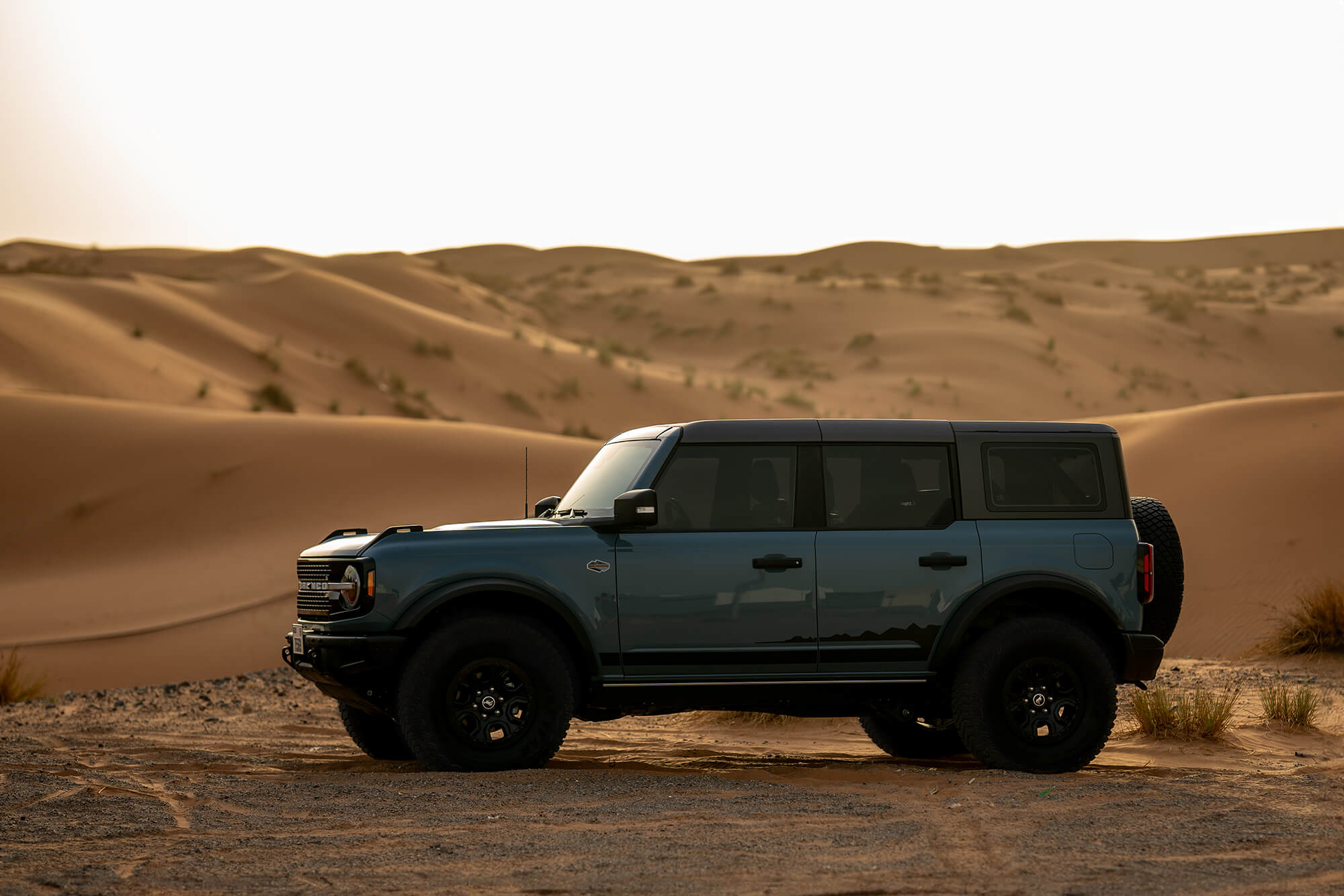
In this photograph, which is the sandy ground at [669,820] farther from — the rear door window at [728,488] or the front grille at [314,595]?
the rear door window at [728,488]

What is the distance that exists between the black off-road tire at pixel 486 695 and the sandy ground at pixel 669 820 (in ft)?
0.63

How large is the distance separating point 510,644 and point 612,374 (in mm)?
37829

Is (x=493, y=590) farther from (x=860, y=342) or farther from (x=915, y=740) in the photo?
(x=860, y=342)

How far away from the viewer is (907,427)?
9.54 m

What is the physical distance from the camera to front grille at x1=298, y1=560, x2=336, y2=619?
927cm

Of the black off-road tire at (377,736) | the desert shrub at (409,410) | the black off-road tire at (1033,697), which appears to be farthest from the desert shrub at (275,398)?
the black off-road tire at (1033,697)

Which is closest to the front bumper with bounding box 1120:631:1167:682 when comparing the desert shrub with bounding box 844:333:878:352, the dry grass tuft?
the dry grass tuft

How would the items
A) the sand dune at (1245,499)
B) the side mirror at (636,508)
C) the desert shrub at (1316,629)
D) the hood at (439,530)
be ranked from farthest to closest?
the sand dune at (1245,499) → the desert shrub at (1316,629) → the hood at (439,530) → the side mirror at (636,508)

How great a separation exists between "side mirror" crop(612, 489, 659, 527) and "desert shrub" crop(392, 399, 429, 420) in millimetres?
31526

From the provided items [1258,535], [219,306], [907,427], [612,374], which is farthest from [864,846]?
[219,306]

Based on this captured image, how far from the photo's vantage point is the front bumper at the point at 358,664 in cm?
892

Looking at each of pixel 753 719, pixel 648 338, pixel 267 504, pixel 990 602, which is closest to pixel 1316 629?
pixel 753 719

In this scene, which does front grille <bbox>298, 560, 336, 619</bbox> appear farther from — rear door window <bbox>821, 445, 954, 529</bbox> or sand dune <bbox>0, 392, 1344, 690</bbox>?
sand dune <bbox>0, 392, 1344, 690</bbox>

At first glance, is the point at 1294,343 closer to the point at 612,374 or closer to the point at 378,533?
the point at 612,374
